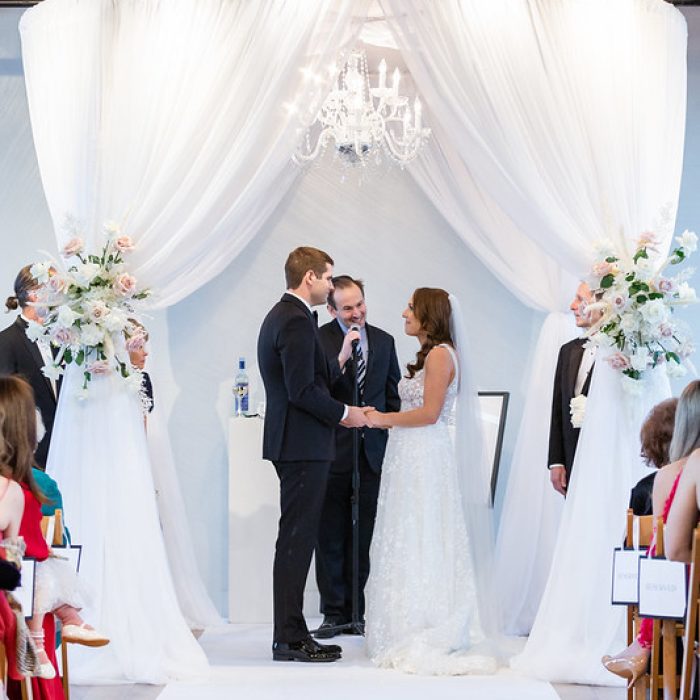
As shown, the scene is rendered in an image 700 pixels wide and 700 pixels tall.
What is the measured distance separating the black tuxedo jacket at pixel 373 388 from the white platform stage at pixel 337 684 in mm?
1105

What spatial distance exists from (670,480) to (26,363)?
3.01 m

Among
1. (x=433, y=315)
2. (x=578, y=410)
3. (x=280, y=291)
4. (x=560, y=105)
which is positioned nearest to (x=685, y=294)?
(x=578, y=410)

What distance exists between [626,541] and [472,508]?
150cm

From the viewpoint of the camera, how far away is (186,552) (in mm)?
6676

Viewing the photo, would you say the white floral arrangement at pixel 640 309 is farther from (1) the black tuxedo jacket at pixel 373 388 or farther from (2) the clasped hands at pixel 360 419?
(1) the black tuxedo jacket at pixel 373 388

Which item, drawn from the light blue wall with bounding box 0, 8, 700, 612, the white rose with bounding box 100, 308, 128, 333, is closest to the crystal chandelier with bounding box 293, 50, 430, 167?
the light blue wall with bounding box 0, 8, 700, 612

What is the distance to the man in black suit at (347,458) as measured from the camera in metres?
6.47

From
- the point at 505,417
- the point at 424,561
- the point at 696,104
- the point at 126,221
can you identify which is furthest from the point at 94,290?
the point at 696,104

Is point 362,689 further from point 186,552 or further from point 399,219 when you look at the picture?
point 399,219

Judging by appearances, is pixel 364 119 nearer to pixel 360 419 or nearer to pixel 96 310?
pixel 360 419

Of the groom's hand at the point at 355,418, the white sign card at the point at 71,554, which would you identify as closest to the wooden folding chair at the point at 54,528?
the white sign card at the point at 71,554

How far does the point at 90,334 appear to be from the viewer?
5.12 metres

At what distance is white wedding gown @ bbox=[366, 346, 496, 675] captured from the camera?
546cm

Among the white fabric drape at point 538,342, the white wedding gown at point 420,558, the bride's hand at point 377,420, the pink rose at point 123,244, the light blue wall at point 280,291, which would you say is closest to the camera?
the pink rose at point 123,244
